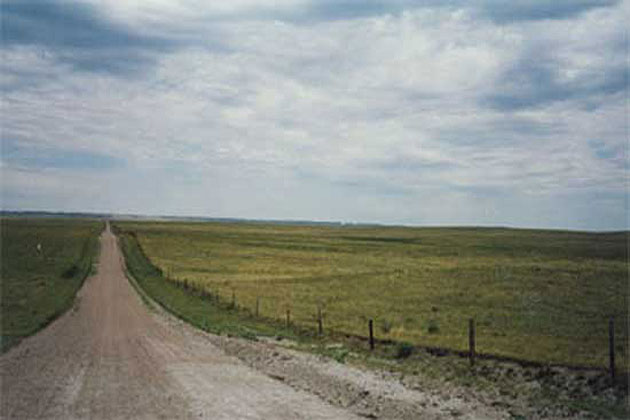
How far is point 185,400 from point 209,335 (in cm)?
1148

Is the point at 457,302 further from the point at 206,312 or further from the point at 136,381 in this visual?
the point at 136,381

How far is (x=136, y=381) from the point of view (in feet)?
51.6

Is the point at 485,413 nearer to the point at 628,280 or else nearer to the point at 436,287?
the point at 436,287

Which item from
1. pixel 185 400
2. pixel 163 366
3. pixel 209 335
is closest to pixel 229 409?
pixel 185 400

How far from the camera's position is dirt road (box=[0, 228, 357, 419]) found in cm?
1302

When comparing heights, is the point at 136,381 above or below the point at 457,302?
above

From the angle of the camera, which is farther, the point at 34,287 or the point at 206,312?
the point at 34,287

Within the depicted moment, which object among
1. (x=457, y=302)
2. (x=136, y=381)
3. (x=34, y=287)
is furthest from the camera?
(x=34, y=287)

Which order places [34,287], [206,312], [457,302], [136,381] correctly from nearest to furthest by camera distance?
[136,381], [206,312], [457,302], [34,287]

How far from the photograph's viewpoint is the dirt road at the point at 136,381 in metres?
13.0

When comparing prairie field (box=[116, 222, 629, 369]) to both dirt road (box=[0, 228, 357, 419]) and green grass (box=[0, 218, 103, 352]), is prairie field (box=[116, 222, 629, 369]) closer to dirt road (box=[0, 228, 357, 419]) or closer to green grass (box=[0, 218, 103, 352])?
dirt road (box=[0, 228, 357, 419])

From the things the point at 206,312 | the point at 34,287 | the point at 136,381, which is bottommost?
the point at 206,312

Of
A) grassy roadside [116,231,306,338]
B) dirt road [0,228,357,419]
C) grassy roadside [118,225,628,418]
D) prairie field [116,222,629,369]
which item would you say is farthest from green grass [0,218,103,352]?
prairie field [116,222,629,369]

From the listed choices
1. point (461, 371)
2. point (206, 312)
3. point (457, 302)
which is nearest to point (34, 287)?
point (206, 312)
